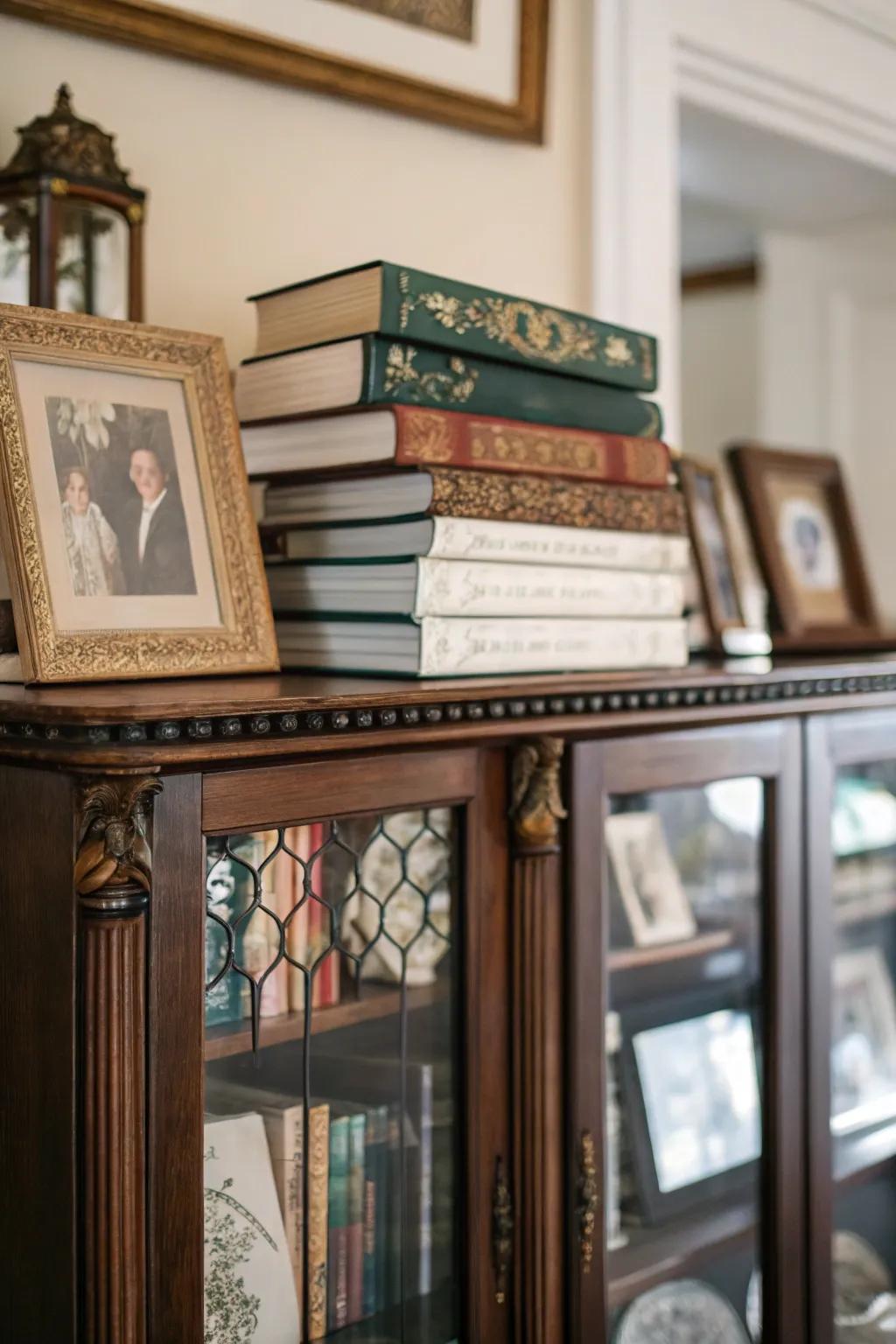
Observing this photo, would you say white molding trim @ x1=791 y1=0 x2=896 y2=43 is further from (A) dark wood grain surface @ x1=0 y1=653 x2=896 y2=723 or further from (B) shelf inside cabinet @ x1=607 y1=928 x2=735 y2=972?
(B) shelf inside cabinet @ x1=607 y1=928 x2=735 y2=972

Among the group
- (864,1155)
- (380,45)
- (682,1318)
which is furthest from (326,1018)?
(380,45)

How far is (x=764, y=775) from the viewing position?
1113 mm

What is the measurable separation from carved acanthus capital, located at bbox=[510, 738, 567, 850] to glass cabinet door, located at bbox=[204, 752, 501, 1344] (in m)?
0.04

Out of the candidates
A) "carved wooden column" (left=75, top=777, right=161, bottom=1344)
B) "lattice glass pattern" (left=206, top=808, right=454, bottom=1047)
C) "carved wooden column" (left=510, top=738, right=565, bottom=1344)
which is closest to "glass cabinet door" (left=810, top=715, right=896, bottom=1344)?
"carved wooden column" (left=510, top=738, right=565, bottom=1344)

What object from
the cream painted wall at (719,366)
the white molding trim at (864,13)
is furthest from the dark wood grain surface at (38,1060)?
the cream painted wall at (719,366)

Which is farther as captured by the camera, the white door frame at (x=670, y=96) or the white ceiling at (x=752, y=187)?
the white ceiling at (x=752, y=187)

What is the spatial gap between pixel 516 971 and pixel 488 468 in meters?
0.35

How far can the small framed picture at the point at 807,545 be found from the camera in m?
1.47

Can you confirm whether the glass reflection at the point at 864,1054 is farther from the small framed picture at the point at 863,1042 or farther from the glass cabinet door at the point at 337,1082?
the glass cabinet door at the point at 337,1082

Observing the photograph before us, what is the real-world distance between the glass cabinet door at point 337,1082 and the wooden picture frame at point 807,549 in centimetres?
73

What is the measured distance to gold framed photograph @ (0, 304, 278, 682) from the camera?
76cm

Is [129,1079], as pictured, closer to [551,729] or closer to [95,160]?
[551,729]

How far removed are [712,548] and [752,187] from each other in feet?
2.73

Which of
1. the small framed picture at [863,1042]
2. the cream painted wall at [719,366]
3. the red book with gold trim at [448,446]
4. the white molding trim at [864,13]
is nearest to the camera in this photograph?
the red book with gold trim at [448,446]
